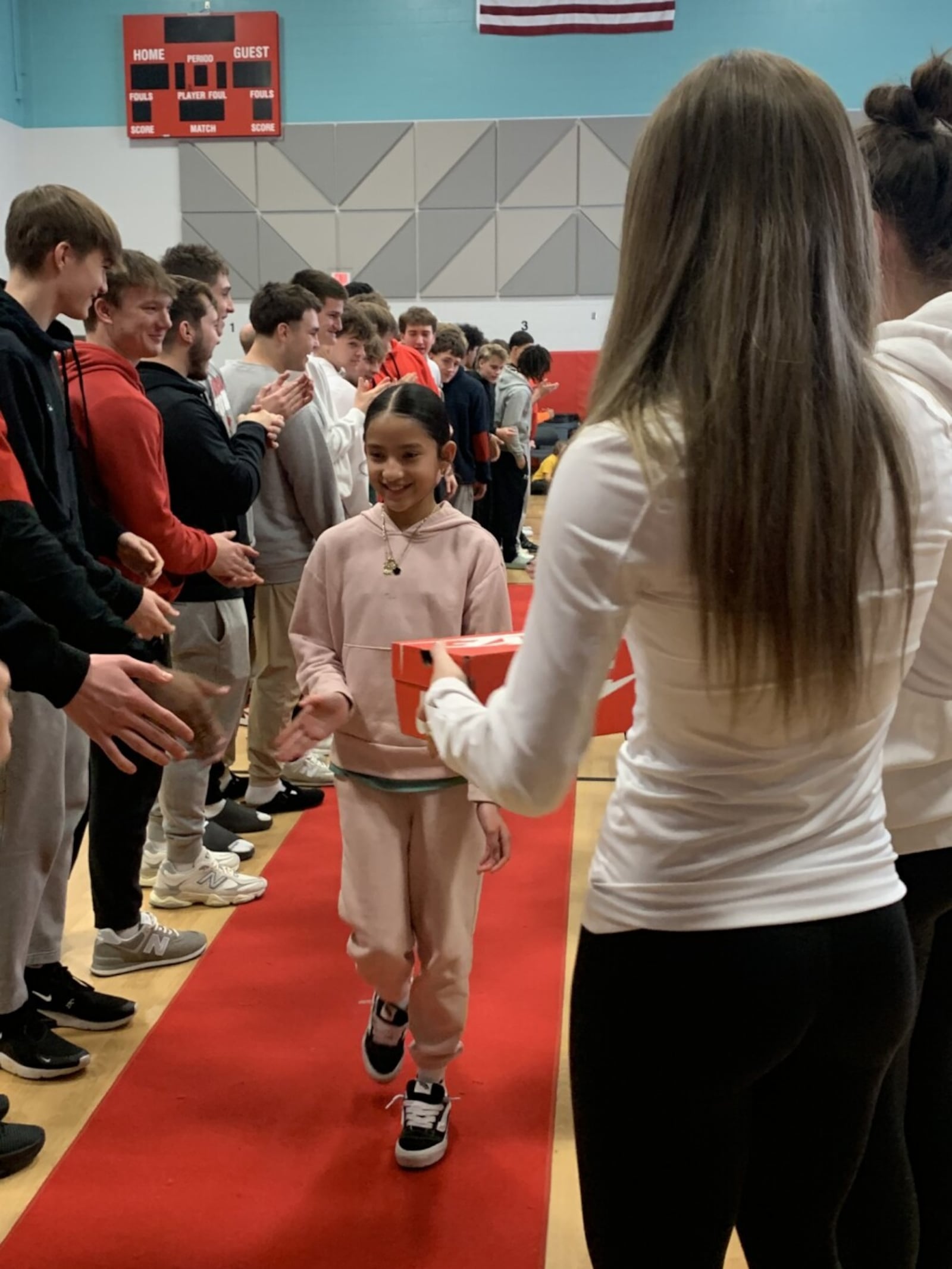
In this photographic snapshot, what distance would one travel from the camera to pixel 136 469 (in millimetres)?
2883

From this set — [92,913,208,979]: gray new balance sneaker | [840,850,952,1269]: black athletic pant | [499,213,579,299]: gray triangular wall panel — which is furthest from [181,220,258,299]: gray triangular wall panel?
[840,850,952,1269]: black athletic pant

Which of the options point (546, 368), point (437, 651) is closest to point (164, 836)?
point (437, 651)

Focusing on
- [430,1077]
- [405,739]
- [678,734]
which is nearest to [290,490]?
[405,739]

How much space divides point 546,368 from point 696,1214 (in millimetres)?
9165

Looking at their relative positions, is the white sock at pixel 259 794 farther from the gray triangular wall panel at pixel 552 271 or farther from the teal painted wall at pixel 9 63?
the teal painted wall at pixel 9 63

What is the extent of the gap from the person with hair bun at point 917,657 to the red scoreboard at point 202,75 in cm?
1242

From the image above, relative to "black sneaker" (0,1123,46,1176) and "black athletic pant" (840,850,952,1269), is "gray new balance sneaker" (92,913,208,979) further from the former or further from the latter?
"black athletic pant" (840,850,952,1269)

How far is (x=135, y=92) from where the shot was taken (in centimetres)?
1252

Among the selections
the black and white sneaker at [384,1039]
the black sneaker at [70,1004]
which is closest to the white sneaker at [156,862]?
the black sneaker at [70,1004]

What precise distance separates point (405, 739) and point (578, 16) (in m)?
11.2

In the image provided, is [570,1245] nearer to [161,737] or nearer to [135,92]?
[161,737]

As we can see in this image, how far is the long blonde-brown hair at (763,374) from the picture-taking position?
1027 millimetres

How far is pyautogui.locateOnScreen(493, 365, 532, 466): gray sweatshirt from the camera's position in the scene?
9.00 meters

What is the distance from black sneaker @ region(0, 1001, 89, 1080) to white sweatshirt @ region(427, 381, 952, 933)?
183 cm
